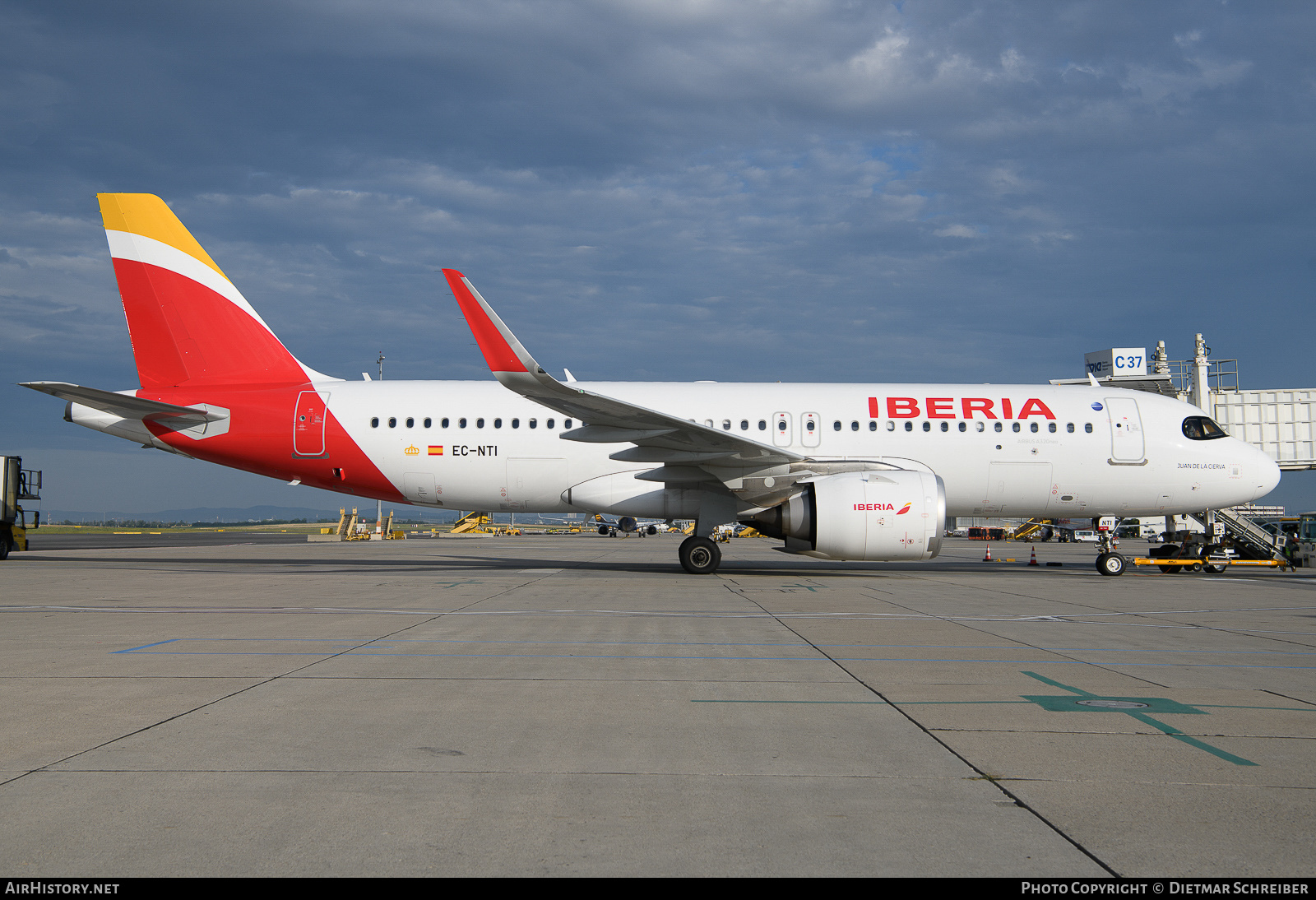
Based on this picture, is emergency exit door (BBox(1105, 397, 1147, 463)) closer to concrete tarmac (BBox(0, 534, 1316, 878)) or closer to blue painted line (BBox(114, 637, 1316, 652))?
concrete tarmac (BBox(0, 534, 1316, 878))

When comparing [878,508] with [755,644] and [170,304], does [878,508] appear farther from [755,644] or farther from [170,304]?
[170,304]

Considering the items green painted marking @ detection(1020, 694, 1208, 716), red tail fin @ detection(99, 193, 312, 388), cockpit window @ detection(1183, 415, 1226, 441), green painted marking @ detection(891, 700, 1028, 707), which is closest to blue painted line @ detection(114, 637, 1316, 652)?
green painted marking @ detection(1020, 694, 1208, 716)

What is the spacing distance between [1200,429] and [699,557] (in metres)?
10.7

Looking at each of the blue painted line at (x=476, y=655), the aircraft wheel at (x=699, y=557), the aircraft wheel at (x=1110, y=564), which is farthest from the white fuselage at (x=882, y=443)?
the blue painted line at (x=476, y=655)

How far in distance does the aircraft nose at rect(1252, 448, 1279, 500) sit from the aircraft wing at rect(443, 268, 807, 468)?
9879 millimetres

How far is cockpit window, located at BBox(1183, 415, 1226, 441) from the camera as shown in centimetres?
1716

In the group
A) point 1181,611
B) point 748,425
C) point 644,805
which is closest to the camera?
point 644,805

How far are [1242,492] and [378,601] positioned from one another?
663 inches

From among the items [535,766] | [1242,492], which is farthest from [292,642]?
[1242,492]

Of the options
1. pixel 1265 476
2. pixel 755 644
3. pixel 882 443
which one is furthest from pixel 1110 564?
pixel 755 644

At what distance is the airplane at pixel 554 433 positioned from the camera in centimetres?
1628

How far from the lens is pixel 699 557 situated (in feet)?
51.9

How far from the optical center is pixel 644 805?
A: 3.25m
